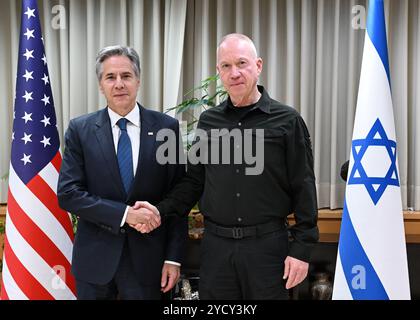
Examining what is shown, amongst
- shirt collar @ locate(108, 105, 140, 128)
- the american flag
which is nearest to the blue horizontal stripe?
shirt collar @ locate(108, 105, 140, 128)

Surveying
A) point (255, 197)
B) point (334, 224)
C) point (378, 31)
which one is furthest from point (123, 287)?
point (334, 224)

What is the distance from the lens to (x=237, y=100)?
1978mm

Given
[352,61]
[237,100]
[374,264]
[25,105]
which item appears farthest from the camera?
[352,61]

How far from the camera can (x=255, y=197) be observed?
1.93 metres

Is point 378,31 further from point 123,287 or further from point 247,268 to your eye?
point 123,287

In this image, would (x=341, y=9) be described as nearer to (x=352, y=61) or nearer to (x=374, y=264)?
(x=352, y=61)

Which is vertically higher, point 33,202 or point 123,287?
point 33,202

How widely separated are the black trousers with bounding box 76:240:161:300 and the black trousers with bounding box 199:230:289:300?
0.26m

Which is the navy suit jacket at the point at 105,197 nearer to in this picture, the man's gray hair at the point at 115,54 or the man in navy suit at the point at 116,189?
the man in navy suit at the point at 116,189

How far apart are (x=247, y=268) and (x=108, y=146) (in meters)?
0.73

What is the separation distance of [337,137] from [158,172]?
1806 mm

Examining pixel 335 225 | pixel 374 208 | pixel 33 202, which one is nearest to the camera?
pixel 374 208

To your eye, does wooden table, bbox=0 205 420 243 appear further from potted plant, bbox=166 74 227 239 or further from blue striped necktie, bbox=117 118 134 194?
blue striped necktie, bbox=117 118 134 194
